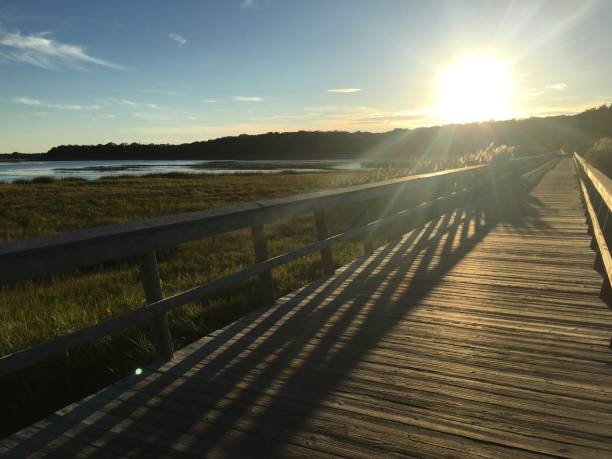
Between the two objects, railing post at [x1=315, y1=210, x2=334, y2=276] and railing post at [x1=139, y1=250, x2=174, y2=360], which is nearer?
railing post at [x1=139, y1=250, x2=174, y2=360]

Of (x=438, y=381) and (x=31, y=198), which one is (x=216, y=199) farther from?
(x=438, y=381)

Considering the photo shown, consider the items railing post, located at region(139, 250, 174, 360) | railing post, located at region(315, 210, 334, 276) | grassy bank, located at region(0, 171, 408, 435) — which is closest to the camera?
railing post, located at region(139, 250, 174, 360)

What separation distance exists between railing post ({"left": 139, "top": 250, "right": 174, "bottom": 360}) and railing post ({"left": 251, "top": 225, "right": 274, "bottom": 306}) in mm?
1141

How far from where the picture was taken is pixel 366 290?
17.7 feet

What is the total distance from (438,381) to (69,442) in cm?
237

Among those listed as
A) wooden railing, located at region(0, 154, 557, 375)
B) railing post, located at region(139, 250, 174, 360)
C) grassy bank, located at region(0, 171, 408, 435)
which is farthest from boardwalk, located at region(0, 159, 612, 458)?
grassy bank, located at region(0, 171, 408, 435)

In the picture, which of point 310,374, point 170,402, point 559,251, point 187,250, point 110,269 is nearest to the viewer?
point 170,402

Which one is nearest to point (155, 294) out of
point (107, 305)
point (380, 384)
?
point (380, 384)

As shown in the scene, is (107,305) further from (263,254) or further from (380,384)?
(380,384)

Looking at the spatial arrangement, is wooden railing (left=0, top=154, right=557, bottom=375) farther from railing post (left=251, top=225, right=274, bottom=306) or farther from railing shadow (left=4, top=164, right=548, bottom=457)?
railing shadow (left=4, top=164, right=548, bottom=457)

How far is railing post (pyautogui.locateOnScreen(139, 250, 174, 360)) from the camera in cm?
335

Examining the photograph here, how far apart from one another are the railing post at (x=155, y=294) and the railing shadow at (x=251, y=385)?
0.15 m

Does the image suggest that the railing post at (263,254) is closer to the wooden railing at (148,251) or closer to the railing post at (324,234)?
the wooden railing at (148,251)

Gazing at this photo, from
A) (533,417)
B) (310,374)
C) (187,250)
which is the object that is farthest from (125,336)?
(187,250)
